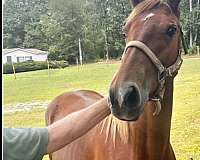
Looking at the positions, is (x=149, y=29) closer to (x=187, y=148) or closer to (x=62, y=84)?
(x=187, y=148)

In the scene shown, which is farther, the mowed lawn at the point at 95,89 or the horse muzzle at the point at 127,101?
the mowed lawn at the point at 95,89

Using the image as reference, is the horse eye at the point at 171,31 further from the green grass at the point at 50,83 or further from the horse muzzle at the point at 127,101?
the green grass at the point at 50,83

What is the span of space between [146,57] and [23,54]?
7.82 feet

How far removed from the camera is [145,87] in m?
1.15

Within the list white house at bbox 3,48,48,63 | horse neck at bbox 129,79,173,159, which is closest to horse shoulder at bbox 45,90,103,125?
white house at bbox 3,48,48,63

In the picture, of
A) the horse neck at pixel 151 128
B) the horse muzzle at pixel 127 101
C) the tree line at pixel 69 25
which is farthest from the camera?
the tree line at pixel 69 25

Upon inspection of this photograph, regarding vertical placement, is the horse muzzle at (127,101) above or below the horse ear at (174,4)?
below

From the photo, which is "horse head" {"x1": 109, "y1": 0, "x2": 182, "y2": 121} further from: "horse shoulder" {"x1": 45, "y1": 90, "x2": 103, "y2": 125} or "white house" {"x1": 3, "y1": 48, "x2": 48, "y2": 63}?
"white house" {"x1": 3, "y1": 48, "x2": 48, "y2": 63}

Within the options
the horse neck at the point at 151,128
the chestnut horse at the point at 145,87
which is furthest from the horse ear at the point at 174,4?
the horse neck at the point at 151,128

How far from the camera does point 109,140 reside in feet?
4.64

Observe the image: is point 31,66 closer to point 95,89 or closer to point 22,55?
point 22,55

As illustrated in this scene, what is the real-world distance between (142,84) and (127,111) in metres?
0.10

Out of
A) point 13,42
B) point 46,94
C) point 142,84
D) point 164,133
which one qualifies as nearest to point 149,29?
point 142,84

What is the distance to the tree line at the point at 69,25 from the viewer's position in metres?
2.64
